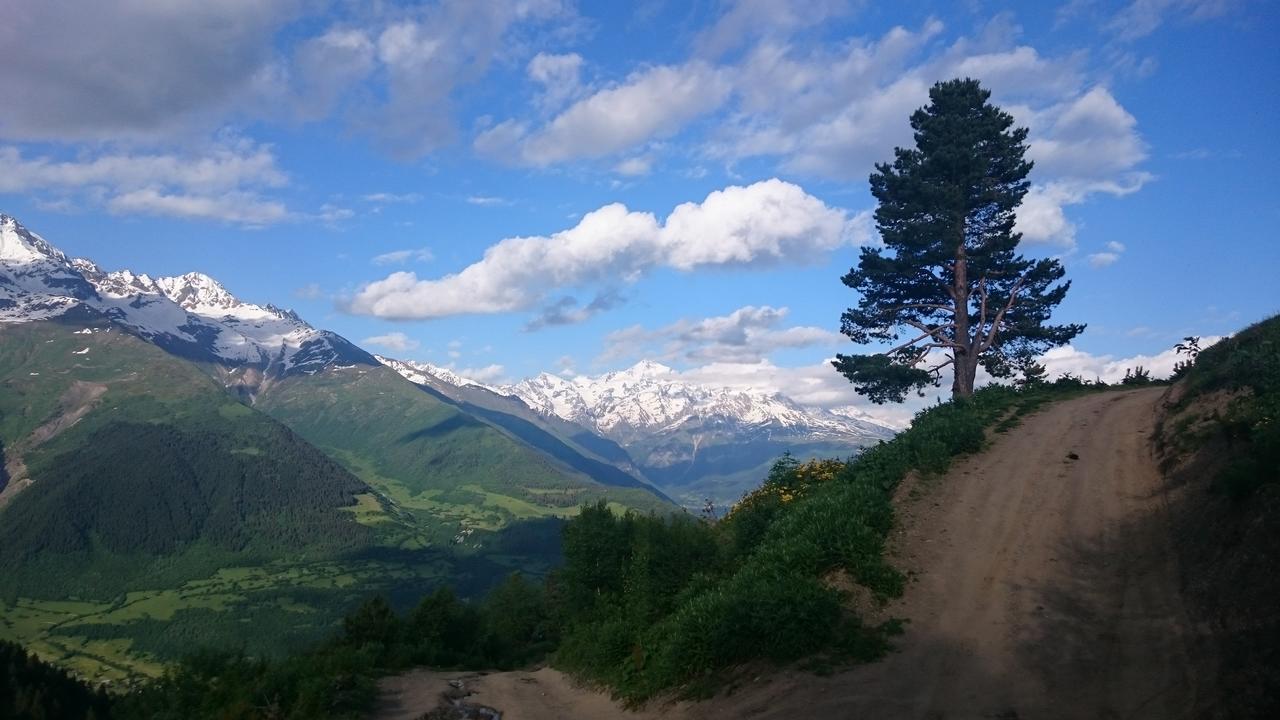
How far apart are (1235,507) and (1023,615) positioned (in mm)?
4754

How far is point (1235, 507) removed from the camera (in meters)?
14.9

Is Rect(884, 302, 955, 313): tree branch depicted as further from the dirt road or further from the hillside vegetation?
the dirt road

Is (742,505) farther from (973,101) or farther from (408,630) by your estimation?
(973,101)

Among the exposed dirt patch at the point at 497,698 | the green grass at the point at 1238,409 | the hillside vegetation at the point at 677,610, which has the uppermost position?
the green grass at the point at 1238,409

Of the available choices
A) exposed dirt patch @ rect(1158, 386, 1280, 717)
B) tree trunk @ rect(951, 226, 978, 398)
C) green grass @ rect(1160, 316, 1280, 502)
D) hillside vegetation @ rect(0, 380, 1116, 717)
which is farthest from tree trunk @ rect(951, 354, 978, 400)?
exposed dirt patch @ rect(1158, 386, 1280, 717)

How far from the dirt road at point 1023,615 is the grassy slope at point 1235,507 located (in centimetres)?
55

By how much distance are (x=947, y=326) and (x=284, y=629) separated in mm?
161080

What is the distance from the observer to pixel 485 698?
64.3 ft

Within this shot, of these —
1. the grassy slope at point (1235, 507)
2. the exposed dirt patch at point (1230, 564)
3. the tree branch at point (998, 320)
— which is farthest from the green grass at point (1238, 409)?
the tree branch at point (998, 320)

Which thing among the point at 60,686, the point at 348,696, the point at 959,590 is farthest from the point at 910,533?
the point at 60,686

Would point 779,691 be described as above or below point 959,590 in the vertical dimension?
below

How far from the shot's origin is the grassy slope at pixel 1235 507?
11.1 meters

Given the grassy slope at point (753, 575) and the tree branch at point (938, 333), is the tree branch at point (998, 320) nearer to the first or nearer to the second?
the tree branch at point (938, 333)

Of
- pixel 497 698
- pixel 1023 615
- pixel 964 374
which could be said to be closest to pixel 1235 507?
pixel 1023 615
